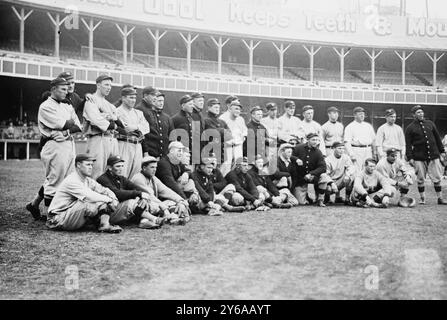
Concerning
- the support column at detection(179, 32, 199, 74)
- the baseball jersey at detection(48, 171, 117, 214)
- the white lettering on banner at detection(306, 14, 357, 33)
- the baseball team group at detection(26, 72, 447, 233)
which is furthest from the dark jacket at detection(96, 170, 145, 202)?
the white lettering on banner at detection(306, 14, 357, 33)

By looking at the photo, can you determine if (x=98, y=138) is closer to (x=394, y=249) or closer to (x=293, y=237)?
(x=293, y=237)

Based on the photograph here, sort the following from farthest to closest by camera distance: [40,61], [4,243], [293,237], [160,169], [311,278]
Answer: [40,61] < [160,169] < [293,237] < [4,243] < [311,278]

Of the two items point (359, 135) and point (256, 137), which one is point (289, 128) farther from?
point (359, 135)

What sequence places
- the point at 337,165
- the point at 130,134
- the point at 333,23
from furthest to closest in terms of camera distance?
the point at 333,23
the point at 337,165
the point at 130,134

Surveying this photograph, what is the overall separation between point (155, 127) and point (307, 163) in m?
3.24

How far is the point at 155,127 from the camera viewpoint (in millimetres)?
7816

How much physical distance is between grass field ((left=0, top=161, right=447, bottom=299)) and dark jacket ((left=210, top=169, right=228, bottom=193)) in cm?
119

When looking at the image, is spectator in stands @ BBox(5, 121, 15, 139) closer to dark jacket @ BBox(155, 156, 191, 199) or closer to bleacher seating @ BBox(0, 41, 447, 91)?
bleacher seating @ BBox(0, 41, 447, 91)

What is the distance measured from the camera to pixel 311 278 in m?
3.85

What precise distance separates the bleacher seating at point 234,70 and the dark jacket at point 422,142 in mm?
19042

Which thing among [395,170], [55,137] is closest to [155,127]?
[55,137]

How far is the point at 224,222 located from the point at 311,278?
10.5ft

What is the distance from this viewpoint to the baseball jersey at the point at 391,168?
30.6 feet
